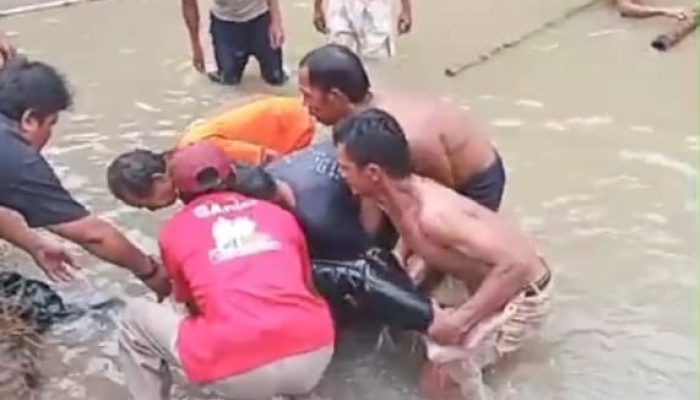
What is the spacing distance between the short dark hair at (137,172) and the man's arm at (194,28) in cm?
259

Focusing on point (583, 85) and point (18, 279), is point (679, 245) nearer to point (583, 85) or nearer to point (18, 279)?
point (583, 85)

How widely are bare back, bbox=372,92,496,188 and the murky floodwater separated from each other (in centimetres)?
54

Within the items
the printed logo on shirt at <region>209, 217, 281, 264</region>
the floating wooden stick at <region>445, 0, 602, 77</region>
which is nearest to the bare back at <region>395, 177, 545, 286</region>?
the printed logo on shirt at <region>209, 217, 281, 264</region>

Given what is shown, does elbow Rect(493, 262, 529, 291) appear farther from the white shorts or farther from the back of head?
the white shorts

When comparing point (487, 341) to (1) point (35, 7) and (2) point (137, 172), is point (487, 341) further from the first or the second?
(1) point (35, 7)

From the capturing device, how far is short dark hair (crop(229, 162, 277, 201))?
4336 millimetres

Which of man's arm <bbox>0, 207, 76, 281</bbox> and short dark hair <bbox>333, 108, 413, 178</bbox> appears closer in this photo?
short dark hair <bbox>333, 108, 413, 178</bbox>

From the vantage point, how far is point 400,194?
429 centimetres

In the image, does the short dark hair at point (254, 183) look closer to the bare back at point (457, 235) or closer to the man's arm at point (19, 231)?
the bare back at point (457, 235)

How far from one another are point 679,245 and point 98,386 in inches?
80.0

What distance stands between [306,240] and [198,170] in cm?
47

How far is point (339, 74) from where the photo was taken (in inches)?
181

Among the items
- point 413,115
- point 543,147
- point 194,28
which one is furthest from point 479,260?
point 194,28

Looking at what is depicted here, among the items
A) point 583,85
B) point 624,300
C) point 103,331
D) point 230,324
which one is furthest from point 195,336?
point 583,85
